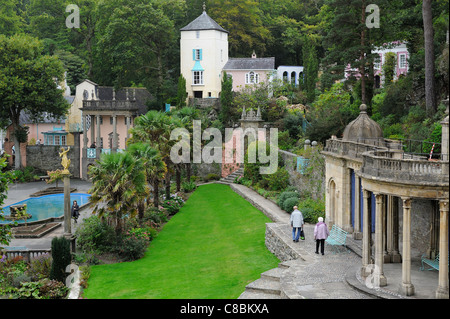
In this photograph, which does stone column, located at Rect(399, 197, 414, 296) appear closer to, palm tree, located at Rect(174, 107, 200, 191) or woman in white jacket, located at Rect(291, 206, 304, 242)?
woman in white jacket, located at Rect(291, 206, 304, 242)

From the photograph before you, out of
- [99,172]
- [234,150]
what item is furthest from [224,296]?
[234,150]

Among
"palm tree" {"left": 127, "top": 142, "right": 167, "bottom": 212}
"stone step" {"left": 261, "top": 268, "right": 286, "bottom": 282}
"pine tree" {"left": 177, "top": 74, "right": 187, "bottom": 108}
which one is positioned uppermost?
"pine tree" {"left": 177, "top": 74, "right": 187, "bottom": 108}

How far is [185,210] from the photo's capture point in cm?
3972

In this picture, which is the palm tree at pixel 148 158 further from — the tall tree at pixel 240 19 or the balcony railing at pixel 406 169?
the tall tree at pixel 240 19

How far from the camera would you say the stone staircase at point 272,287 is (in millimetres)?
20234

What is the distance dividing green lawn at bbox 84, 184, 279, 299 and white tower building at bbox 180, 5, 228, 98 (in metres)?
24.4

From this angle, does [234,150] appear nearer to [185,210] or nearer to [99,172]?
[185,210]

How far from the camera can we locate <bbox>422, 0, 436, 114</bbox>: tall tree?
3034 centimetres

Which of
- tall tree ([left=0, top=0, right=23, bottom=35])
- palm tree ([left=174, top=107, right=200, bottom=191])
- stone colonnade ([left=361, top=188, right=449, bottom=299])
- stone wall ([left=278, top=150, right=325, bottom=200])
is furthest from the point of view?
tall tree ([left=0, top=0, right=23, bottom=35])

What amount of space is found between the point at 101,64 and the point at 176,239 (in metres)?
36.8

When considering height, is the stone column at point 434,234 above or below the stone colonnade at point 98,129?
below

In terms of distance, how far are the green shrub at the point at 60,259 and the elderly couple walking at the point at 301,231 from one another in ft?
32.6

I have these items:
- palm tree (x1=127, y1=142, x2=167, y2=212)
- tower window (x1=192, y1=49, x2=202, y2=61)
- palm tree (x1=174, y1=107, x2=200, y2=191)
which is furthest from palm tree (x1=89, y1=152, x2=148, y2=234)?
tower window (x1=192, y1=49, x2=202, y2=61)

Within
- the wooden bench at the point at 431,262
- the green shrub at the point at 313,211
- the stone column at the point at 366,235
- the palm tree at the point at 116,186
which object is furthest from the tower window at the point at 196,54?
the stone column at the point at 366,235
